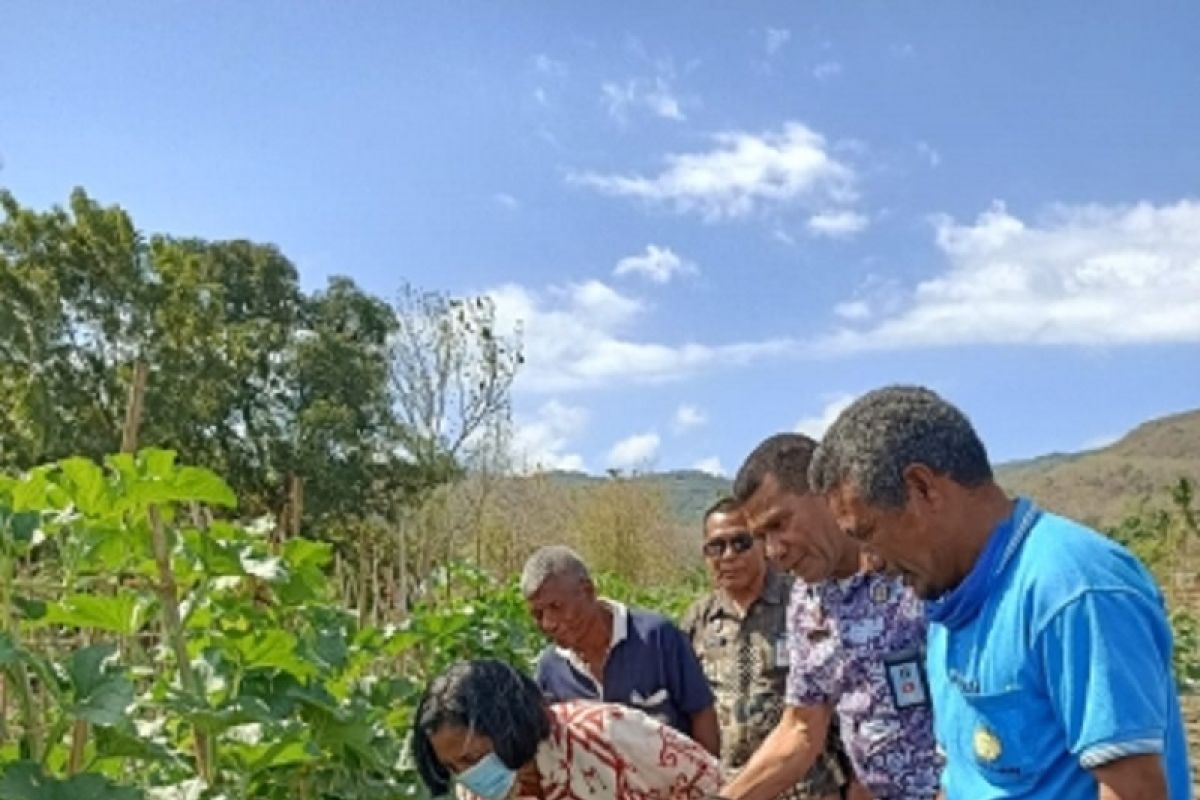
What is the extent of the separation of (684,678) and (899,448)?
1858 mm

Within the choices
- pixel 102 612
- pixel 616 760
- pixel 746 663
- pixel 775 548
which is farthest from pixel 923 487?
pixel 746 663

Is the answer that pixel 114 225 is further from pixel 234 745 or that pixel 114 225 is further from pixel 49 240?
pixel 234 745

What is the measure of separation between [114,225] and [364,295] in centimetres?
726

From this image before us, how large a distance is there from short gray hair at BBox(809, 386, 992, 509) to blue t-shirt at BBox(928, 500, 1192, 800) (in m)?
0.09

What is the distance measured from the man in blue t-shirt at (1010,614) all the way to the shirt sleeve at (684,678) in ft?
5.37

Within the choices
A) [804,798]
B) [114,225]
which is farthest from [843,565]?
[114,225]

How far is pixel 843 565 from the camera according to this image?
2584 mm

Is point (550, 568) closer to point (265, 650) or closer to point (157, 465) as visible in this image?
point (265, 650)

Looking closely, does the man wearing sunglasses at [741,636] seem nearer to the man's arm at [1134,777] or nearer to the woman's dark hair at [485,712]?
the woman's dark hair at [485,712]

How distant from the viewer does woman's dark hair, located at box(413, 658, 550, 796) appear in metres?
2.39

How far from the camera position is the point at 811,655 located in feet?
8.86

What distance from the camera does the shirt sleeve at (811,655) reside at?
2.65 m

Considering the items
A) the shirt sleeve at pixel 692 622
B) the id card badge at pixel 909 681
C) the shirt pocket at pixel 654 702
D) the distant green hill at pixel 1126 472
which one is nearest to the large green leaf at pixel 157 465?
the id card badge at pixel 909 681

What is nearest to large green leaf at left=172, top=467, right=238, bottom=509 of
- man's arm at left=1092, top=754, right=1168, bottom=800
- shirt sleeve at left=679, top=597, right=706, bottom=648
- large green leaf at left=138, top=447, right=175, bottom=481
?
large green leaf at left=138, top=447, right=175, bottom=481
